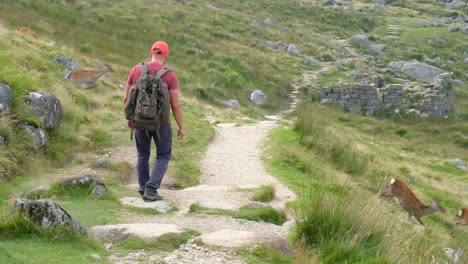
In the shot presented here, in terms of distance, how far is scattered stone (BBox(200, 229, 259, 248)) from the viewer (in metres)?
5.26

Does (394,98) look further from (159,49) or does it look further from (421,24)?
(421,24)

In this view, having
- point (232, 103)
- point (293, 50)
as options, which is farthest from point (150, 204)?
point (293, 50)

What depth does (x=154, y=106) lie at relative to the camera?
6.60 m

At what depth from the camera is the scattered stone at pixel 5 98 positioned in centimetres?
839

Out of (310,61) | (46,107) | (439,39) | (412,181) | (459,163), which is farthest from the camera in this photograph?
(439,39)

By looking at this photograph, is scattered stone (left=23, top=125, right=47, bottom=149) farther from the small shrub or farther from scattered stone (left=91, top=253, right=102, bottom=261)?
the small shrub

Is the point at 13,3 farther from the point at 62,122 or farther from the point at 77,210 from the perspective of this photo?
the point at 77,210

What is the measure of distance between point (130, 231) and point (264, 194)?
3369mm

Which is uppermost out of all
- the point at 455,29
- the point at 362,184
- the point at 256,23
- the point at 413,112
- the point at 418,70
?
the point at 455,29

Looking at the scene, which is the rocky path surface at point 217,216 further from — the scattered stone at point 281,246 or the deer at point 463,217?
the deer at point 463,217

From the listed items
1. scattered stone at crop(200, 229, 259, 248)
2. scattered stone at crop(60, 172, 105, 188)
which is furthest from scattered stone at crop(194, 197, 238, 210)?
scattered stone at crop(200, 229, 259, 248)

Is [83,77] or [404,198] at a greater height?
[83,77]

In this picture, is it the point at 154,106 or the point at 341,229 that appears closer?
the point at 341,229

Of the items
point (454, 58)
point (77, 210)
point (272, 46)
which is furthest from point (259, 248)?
point (454, 58)
